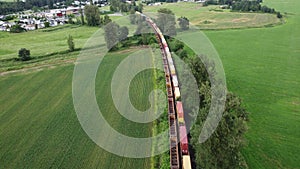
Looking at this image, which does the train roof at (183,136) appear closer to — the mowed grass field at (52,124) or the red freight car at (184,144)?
the red freight car at (184,144)

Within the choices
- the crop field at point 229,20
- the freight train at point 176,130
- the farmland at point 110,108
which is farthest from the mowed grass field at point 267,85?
the crop field at point 229,20

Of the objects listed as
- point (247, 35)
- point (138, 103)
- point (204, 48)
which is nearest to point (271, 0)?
point (247, 35)

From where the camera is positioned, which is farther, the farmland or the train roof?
the farmland

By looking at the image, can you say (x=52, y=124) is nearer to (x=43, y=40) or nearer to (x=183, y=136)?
(x=183, y=136)

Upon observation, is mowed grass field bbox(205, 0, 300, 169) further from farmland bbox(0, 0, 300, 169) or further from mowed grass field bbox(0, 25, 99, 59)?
mowed grass field bbox(0, 25, 99, 59)

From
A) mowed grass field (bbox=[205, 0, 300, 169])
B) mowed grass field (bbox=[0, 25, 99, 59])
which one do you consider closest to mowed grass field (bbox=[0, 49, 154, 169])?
mowed grass field (bbox=[205, 0, 300, 169])

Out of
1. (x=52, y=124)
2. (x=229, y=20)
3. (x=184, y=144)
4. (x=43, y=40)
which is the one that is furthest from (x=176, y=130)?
(x=229, y=20)

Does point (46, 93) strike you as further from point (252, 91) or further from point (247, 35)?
point (247, 35)
